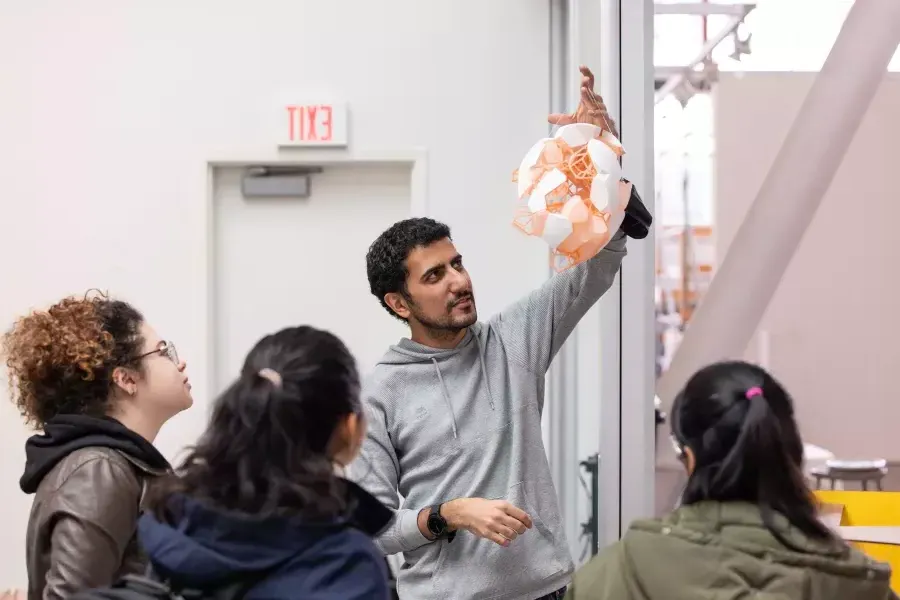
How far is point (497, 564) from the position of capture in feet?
5.78

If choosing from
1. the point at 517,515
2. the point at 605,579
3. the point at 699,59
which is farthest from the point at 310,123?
the point at 605,579

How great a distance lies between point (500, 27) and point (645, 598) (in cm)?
270

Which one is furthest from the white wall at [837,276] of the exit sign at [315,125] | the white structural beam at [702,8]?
the exit sign at [315,125]

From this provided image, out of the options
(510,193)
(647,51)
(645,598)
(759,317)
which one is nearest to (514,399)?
(759,317)

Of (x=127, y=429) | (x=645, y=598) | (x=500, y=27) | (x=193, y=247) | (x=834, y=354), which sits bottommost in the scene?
(x=645, y=598)

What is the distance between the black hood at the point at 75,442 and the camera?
5.16ft

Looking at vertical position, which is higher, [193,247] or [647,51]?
[647,51]

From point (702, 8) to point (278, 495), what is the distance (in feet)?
4.68

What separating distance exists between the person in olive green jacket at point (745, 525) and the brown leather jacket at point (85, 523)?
833mm

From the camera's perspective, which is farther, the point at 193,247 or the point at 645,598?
the point at 193,247

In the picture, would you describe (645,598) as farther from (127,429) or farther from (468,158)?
(468,158)

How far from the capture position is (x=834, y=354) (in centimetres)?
165

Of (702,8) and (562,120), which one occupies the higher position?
(702,8)

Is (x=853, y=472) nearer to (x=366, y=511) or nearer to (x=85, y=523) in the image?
(x=366, y=511)
